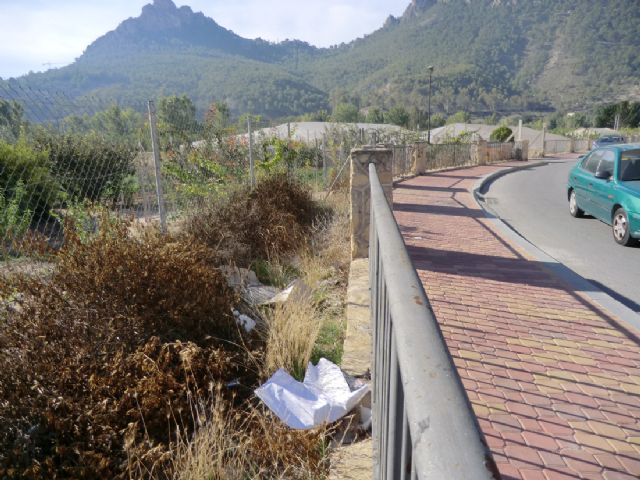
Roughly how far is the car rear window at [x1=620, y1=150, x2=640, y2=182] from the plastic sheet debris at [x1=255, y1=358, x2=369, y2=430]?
738 centimetres

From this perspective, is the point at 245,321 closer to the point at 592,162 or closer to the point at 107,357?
the point at 107,357

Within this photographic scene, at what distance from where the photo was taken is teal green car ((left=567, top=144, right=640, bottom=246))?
7938mm

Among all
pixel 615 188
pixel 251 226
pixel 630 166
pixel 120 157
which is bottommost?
pixel 251 226

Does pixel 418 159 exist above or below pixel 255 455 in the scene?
above

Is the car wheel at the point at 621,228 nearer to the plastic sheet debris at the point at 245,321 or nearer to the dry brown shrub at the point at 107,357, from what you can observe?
the plastic sheet debris at the point at 245,321

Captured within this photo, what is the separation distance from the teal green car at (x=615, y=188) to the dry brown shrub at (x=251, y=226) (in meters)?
5.21

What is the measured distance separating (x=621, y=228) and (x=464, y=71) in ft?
472

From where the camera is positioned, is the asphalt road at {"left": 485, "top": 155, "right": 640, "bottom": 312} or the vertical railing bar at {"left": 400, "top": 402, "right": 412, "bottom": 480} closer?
the vertical railing bar at {"left": 400, "top": 402, "right": 412, "bottom": 480}

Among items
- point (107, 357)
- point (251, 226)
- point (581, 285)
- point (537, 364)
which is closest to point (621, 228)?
point (581, 285)

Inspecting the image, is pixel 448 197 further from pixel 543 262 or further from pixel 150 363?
pixel 150 363

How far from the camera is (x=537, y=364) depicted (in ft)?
12.6

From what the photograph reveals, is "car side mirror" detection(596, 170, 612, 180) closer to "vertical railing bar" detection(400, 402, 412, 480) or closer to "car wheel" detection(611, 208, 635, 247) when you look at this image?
"car wheel" detection(611, 208, 635, 247)

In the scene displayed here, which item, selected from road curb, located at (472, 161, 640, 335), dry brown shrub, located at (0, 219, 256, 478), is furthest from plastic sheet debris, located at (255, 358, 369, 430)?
road curb, located at (472, 161, 640, 335)

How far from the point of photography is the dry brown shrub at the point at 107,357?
274 centimetres
